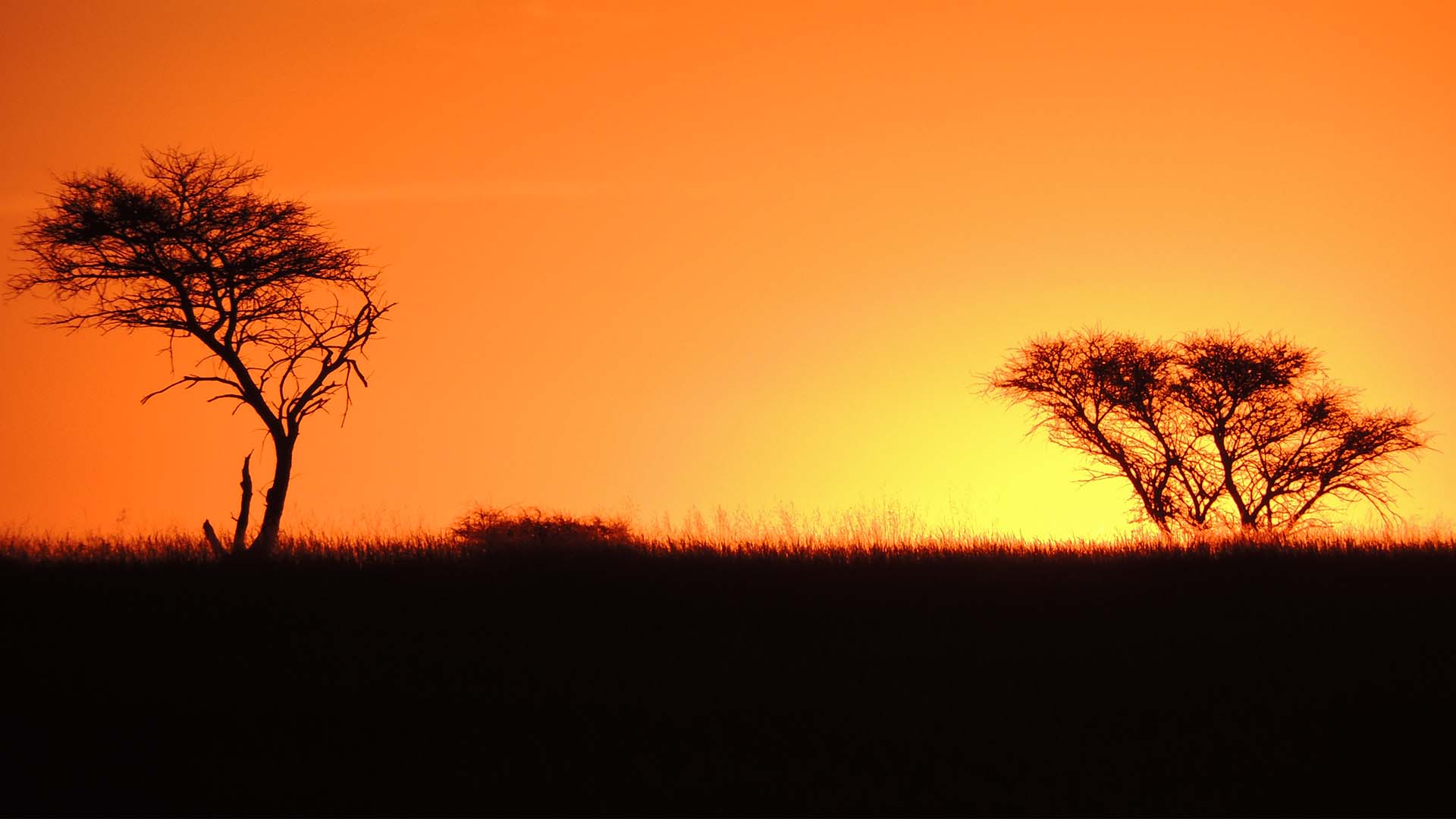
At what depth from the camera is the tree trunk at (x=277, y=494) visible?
19.2 meters

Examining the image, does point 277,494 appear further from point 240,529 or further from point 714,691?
point 714,691

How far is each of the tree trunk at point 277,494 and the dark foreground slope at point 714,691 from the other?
2.99 metres

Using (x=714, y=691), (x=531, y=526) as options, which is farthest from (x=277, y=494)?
(x=531, y=526)

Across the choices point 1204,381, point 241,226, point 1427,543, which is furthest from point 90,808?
point 1204,381

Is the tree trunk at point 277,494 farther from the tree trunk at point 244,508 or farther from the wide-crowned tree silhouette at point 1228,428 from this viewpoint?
the wide-crowned tree silhouette at point 1228,428

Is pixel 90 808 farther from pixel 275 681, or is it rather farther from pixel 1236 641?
pixel 1236 641

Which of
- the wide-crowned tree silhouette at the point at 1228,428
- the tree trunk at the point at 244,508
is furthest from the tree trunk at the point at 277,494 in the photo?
the wide-crowned tree silhouette at the point at 1228,428

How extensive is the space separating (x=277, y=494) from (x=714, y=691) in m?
10.4

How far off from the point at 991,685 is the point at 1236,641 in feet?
10.5

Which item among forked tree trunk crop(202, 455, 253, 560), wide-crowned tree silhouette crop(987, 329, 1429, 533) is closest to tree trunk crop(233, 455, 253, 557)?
forked tree trunk crop(202, 455, 253, 560)

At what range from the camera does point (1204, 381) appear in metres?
36.6

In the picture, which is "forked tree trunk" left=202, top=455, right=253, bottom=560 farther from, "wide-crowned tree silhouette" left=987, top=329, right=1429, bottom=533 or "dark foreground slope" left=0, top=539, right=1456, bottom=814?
"wide-crowned tree silhouette" left=987, top=329, right=1429, bottom=533

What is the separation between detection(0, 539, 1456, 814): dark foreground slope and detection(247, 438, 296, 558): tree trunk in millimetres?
2990

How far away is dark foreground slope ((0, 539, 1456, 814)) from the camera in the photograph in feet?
33.6
